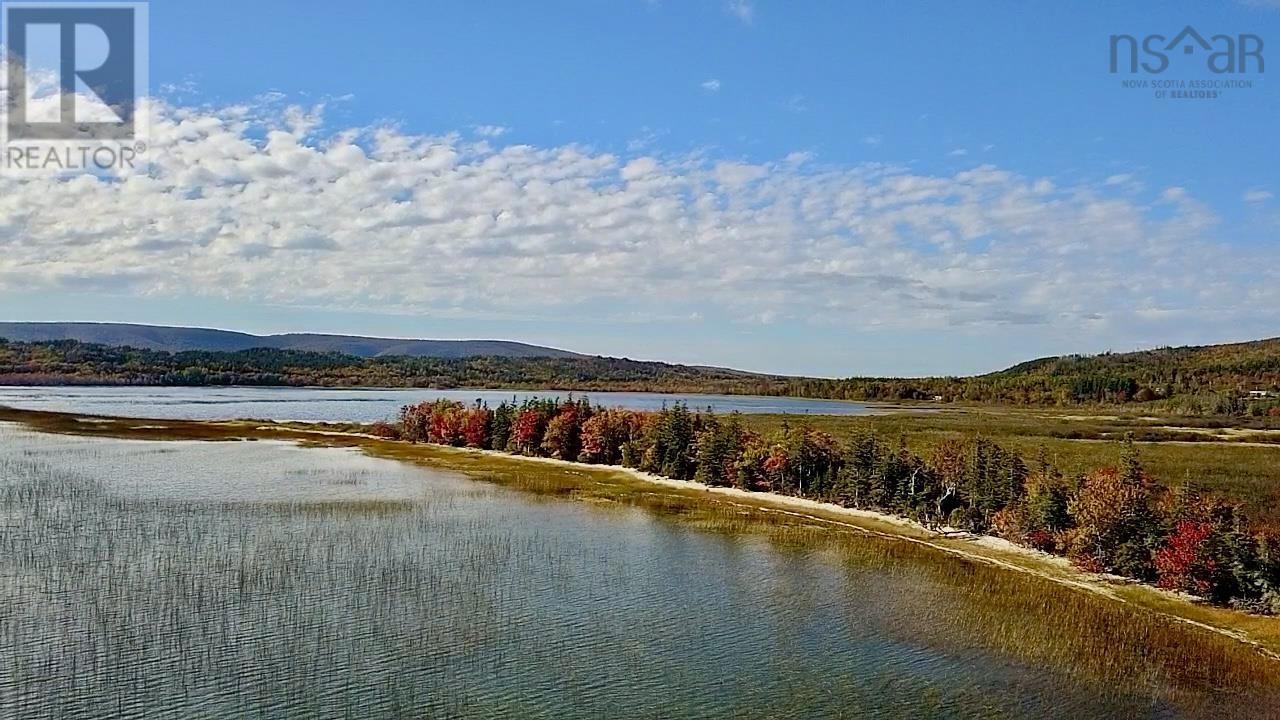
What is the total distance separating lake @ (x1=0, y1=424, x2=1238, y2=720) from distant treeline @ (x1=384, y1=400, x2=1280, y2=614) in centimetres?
953

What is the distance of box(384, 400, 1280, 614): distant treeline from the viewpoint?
35219mm

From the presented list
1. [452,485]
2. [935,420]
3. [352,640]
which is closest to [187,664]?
[352,640]

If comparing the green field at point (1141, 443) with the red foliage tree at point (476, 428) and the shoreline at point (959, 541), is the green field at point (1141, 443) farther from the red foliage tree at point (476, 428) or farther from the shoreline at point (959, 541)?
the red foliage tree at point (476, 428)

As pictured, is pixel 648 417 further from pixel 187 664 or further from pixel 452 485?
pixel 187 664

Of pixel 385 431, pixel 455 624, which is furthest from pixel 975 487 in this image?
pixel 385 431

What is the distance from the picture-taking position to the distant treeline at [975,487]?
3522 centimetres

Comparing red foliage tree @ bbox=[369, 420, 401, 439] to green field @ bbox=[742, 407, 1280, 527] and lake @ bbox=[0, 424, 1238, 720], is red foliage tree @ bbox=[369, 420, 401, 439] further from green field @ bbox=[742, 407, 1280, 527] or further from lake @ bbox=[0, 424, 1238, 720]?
lake @ bbox=[0, 424, 1238, 720]

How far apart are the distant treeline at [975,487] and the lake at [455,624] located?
9533mm

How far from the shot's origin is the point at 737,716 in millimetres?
22672

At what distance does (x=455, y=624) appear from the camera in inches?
1134

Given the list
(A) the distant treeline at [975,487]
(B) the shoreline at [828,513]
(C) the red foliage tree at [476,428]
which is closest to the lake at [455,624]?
(B) the shoreline at [828,513]

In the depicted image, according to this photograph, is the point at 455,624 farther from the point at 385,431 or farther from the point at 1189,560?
the point at 385,431

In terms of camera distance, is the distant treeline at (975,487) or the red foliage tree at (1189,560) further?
the distant treeline at (975,487)

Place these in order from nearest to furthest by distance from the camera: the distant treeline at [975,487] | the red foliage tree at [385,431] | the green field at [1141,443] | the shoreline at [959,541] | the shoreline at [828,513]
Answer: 1. the shoreline at [828,513]
2. the shoreline at [959,541]
3. the distant treeline at [975,487]
4. the green field at [1141,443]
5. the red foliage tree at [385,431]
